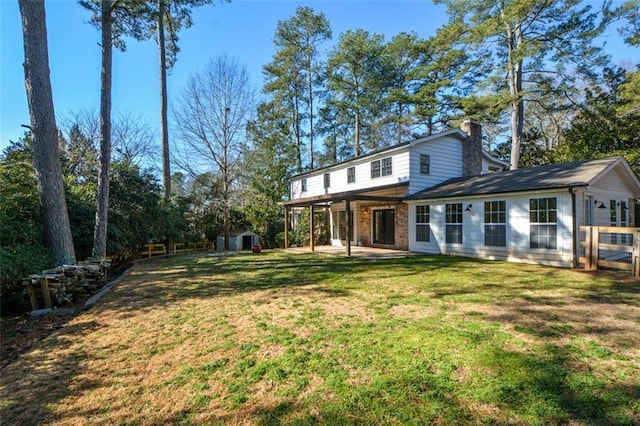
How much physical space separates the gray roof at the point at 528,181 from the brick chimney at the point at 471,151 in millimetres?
2000

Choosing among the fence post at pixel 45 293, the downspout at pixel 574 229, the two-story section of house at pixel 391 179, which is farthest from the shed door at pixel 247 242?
the downspout at pixel 574 229

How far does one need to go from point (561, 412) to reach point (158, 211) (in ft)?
48.4

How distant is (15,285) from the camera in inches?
234

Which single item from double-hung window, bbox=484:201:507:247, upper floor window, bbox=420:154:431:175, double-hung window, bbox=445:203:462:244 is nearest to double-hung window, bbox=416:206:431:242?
double-hung window, bbox=445:203:462:244

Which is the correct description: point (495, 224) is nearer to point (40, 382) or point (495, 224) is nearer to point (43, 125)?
point (40, 382)

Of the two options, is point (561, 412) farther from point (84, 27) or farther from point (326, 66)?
point (326, 66)

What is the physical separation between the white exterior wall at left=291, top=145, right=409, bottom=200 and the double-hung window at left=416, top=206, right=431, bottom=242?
1.48 meters

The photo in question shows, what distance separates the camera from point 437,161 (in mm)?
14312

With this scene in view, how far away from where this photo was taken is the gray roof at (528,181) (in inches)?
355

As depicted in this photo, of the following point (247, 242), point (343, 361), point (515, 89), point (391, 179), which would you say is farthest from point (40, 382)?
point (515, 89)

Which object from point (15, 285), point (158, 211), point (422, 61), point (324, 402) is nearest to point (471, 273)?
point (324, 402)

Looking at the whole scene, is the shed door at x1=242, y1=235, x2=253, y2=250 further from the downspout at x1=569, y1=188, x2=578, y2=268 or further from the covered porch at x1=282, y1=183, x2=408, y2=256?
the downspout at x1=569, y1=188, x2=578, y2=268

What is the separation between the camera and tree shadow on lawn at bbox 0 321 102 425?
2514 mm

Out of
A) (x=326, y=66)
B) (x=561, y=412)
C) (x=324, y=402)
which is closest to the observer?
(x=561, y=412)
